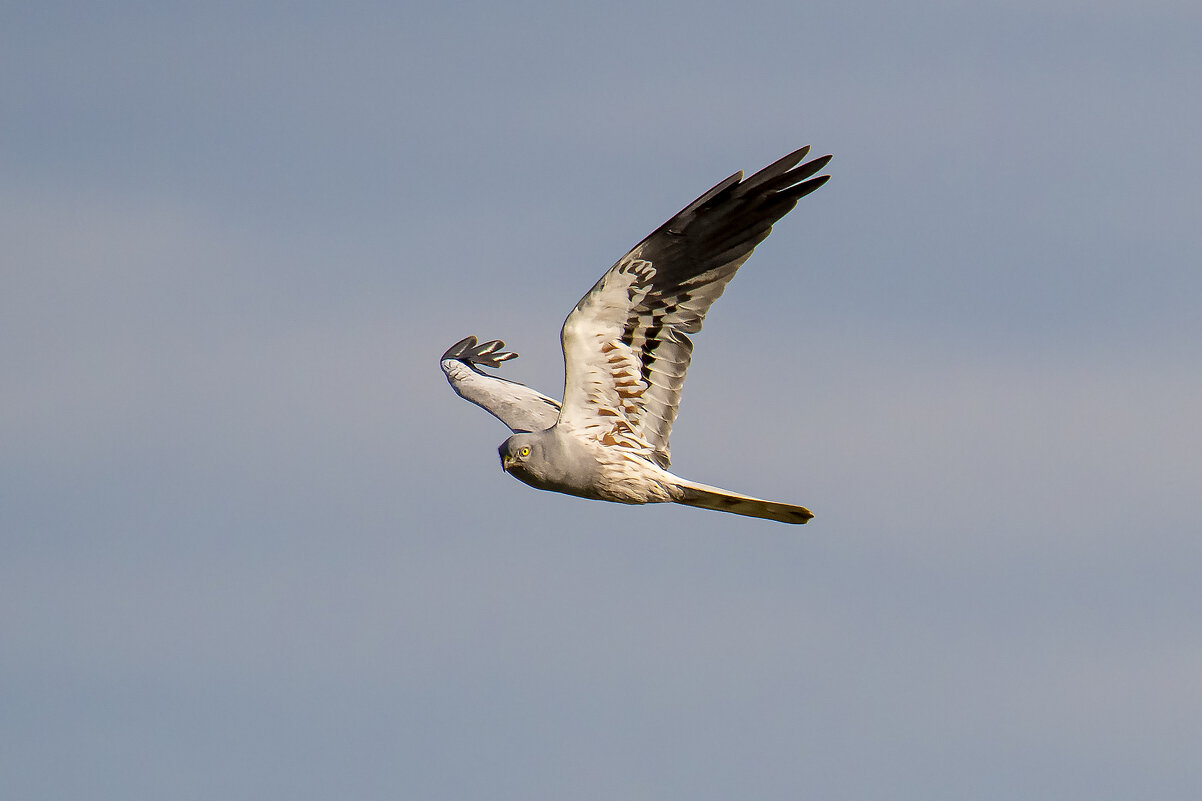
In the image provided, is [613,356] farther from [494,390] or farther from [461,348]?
[461,348]

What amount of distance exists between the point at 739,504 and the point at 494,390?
192 inches

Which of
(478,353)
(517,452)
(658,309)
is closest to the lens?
(517,452)

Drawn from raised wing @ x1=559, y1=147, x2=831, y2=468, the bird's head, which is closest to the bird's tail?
raised wing @ x1=559, y1=147, x2=831, y2=468

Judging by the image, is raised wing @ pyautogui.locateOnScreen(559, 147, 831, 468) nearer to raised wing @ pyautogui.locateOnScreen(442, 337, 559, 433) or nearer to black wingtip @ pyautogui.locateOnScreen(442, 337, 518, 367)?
raised wing @ pyautogui.locateOnScreen(442, 337, 559, 433)

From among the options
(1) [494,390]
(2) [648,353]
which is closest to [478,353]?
(1) [494,390]

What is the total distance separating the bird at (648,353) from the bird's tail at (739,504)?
0.01 metres

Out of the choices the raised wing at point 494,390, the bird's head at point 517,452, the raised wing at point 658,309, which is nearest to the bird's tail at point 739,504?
the raised wing at point 658,309

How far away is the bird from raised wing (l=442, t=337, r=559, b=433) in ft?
5.63

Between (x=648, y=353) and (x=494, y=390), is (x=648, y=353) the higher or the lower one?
the higher one

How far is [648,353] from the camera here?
14.5 meters

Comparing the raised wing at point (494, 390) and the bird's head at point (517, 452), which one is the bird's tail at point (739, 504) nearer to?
the bird's head at point (517, 452)

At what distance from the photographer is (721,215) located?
45.5 feet

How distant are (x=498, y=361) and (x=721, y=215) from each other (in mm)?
7256

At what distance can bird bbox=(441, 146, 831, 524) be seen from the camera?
1382 cm
